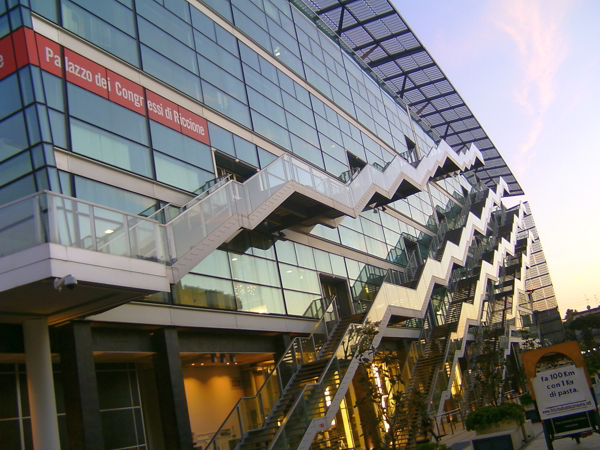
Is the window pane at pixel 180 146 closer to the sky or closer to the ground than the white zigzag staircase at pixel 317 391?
closer to the sky

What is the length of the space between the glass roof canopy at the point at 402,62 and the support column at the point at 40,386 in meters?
29.1

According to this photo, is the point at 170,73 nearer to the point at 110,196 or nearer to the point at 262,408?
the point at 110,196

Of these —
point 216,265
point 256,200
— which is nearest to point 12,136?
point 256,200

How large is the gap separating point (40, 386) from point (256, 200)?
892 cm

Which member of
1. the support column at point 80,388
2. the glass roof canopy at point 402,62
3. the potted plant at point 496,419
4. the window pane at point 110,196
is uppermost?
the glass roof canopy at point 402,62

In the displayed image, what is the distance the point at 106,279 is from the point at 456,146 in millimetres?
55742

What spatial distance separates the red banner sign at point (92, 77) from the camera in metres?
16.0

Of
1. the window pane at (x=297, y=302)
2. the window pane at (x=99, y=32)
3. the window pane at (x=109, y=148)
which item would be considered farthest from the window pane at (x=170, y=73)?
the window pane at (x=297, y=302)

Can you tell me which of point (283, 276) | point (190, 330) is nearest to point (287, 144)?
point (283, 276)

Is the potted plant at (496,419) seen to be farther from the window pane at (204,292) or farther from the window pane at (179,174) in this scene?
the window pane at (179,174)

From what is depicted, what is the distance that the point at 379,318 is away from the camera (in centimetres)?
2652

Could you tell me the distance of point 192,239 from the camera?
16375mm

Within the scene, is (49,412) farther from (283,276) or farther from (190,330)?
(283,276)

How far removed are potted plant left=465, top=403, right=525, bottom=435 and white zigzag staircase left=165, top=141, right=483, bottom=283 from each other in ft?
31.4
